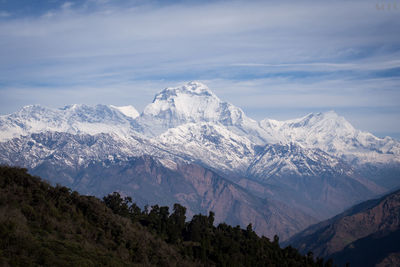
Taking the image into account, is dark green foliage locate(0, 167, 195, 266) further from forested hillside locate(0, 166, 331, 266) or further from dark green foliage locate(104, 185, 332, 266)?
dark green foliage locate(104, 185, 332, 266)

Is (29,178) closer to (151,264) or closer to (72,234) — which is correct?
(72,234)

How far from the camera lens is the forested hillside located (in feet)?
A: 227

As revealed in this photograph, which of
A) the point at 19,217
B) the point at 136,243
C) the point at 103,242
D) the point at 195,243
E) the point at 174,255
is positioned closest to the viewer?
the point at 19,217

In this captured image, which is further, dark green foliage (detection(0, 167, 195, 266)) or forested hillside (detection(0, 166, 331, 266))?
forested hillside (detection(0, 166, 331, 266))

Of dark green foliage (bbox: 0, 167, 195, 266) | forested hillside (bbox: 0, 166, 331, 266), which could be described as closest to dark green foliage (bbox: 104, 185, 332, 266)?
forested hillside (bbox: 0, 166, 331, 266)

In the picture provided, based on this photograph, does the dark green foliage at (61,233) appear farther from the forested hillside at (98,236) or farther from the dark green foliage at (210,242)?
the dark green foliage at (210,242)

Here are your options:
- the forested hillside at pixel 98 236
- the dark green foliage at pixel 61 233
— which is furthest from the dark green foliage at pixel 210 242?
the dark green foliage at pixel 61 233

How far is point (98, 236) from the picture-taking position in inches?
3664

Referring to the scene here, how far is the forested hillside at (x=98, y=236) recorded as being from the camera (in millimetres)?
69250

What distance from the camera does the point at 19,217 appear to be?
78.1m

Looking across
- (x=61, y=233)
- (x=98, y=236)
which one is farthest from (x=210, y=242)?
(x=61, y=233)

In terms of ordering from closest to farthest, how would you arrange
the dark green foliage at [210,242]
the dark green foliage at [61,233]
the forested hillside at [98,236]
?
the dark green foliage at [61,233] < the forested hillside at [98,236] < the dark green foliage at [210,242]

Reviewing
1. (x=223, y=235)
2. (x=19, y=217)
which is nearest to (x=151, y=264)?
(x=19, y=217)

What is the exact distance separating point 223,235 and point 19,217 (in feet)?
261
